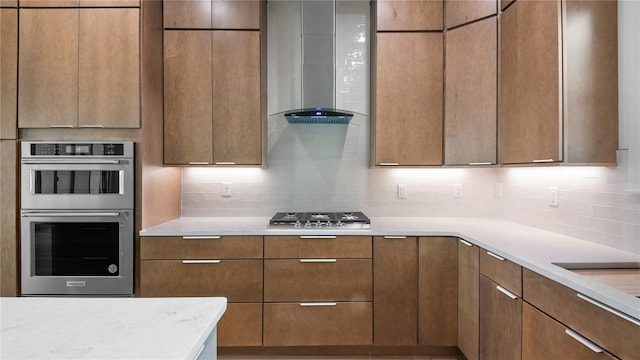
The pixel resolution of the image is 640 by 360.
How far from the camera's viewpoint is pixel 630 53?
1788 mm

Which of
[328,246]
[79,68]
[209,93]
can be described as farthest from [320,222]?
[79,68]

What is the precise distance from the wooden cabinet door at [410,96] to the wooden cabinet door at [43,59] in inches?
86.4

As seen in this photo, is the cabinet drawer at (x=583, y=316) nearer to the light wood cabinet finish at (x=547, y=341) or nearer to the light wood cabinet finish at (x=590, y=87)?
the light wood cabinet finish at (x=547, y=341)

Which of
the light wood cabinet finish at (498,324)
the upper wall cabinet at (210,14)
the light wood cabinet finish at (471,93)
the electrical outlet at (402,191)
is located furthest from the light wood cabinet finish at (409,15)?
the light wood cabinet finish at (498,324)

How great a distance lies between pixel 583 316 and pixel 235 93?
2.47 m

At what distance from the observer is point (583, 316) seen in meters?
1.26

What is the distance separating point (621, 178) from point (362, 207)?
1.78 metres

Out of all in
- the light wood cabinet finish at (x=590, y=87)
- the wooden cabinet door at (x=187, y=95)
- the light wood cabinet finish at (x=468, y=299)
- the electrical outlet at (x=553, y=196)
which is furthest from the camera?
the wooden cabinet door at (x=187, y=95)

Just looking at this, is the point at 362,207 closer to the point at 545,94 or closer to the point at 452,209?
the point at 452,209

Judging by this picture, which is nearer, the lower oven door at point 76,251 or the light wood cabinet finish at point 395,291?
the lower oven door at point 76,251

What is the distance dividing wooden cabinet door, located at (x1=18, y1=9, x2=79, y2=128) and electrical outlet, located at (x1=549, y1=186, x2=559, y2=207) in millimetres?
3255

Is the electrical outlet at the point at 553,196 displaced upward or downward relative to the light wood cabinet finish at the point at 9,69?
downward

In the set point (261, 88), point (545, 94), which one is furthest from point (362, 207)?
point (545, 94)

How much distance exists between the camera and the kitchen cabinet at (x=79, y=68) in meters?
2.37
